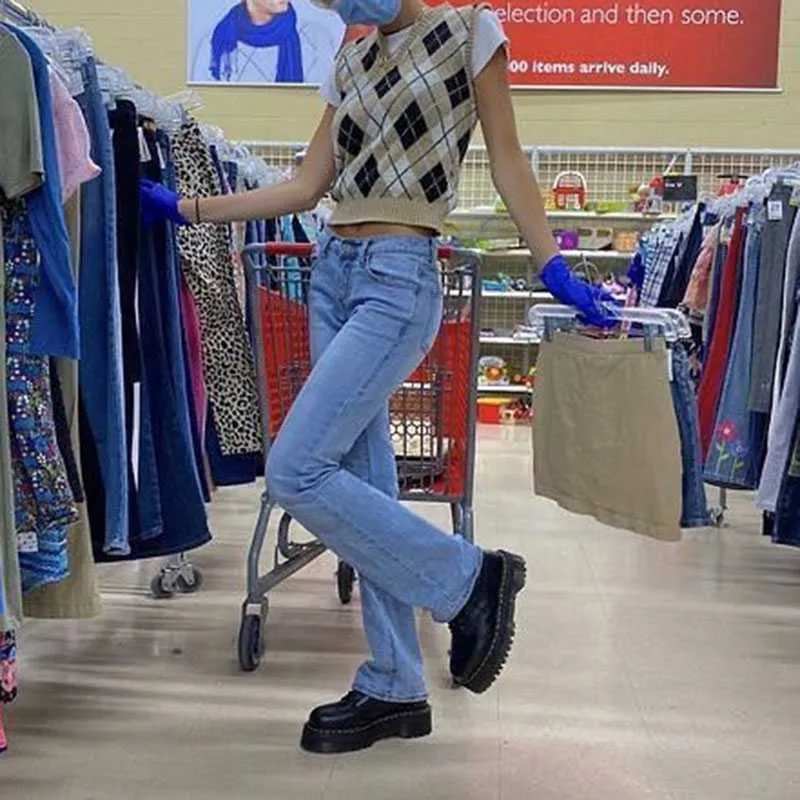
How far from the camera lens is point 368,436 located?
88.0 inches

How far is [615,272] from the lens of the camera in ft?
30.3

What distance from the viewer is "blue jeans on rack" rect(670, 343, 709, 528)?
96.6 inches

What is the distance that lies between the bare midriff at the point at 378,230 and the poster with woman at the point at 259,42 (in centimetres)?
754

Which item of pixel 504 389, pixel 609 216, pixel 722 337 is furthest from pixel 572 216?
pixel 722 337

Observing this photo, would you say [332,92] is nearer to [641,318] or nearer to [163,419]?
[641,318]

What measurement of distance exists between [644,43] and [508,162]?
7673 millimetres

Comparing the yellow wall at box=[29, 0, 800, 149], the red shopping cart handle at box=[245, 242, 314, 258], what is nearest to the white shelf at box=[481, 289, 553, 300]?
the yellow wall at box=[29, 0, 800, 149]

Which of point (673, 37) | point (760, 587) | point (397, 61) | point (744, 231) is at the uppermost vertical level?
point (673, 37)

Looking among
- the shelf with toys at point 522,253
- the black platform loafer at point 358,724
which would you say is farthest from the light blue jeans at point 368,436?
the shelf with toys at point 522,253

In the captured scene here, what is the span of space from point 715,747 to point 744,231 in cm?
225

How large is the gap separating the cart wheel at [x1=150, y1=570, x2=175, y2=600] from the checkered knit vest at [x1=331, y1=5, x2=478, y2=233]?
5.29ft

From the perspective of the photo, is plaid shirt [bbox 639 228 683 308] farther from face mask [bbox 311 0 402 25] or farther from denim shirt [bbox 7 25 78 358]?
denim shirt [bbox 7 25 78 358]

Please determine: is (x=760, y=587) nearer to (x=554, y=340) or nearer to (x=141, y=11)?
(x=554, y=340)

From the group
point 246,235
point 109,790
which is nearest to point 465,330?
point 246,235
